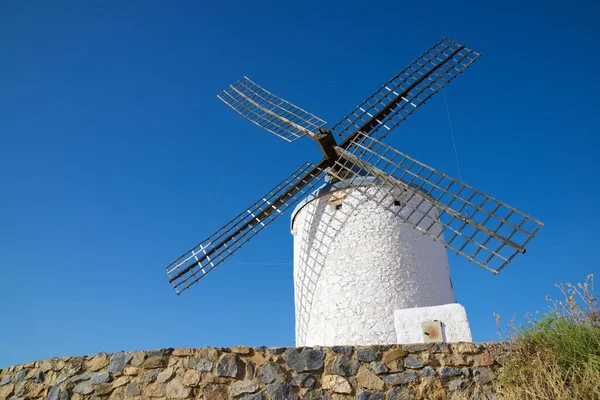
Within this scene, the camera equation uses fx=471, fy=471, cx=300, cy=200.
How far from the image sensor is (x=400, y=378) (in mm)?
4328

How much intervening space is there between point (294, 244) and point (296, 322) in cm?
149

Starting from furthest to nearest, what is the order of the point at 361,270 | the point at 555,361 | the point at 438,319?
the point at 361,270
the point at 438,319
the point at 555,361

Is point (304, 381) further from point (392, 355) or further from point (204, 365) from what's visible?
point (204, 365)

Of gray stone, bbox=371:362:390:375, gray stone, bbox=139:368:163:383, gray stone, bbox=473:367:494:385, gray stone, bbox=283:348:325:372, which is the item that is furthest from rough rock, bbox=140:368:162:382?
gray stone, bbox=473:367:494:385

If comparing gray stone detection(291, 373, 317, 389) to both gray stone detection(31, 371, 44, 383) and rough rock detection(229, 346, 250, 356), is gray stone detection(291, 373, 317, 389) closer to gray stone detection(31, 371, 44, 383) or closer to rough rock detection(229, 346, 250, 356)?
rough rock detection(229, 346, 250, 356)

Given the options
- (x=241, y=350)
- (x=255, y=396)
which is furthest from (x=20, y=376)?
(x=255, y=396)

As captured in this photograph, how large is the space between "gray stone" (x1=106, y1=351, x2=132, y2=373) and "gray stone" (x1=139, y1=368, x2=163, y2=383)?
0.79ft

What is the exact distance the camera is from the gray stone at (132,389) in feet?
15.1

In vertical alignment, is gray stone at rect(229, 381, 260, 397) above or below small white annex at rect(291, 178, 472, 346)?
below

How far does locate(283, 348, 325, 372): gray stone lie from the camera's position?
4438 millimetres

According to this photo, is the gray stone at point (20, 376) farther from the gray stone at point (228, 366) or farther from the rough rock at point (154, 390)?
the gray stone at point (228, 366)

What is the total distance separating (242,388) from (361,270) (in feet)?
12.2

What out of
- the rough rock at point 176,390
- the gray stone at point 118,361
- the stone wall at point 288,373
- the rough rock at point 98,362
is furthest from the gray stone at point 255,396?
the rough rock at point 98,362

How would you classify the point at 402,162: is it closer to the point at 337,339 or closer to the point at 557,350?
the point at 337,339
